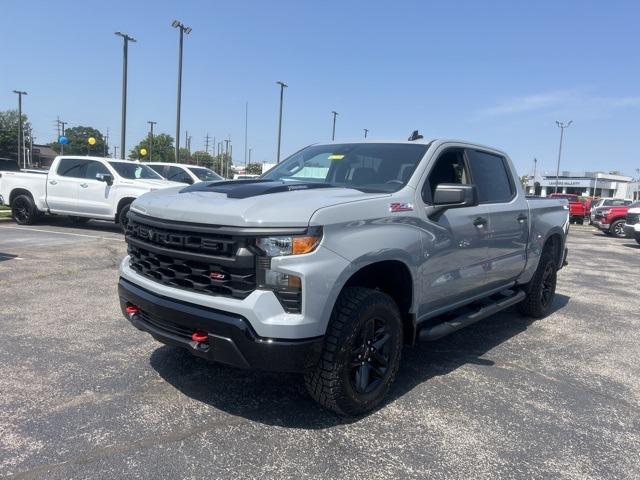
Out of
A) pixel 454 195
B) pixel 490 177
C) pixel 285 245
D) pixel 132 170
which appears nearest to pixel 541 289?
pixel 490 177

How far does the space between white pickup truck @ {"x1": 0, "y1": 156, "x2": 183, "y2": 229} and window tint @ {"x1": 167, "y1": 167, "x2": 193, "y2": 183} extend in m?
1.71

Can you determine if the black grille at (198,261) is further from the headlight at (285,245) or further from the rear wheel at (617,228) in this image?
the rear wheel at (617,228)

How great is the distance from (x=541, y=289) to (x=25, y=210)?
40.1 feet

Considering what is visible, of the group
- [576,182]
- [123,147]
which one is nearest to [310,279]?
[123,147]

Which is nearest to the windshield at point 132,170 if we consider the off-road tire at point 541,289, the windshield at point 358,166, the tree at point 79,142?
the windshield at point 358,166

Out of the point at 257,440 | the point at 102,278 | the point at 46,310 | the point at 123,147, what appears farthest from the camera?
the point at 123,147

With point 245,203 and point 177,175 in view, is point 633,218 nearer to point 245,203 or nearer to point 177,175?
point 177,175

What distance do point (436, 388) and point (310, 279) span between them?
1663mm

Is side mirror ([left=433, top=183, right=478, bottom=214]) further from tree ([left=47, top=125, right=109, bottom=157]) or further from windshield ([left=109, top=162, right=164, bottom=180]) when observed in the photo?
tree ([left=47, top=125, right=109, bottom=157])

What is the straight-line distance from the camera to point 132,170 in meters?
12.6

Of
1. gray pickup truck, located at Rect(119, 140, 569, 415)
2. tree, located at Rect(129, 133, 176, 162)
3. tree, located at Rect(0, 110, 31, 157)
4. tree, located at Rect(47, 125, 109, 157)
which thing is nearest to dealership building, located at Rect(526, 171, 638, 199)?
tree, located at Rect(129, 133, 176, 162)

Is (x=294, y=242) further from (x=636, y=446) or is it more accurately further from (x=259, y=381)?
(x=636, y=446)

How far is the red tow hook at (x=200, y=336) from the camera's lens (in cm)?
297

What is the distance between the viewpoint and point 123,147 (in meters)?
22.8
